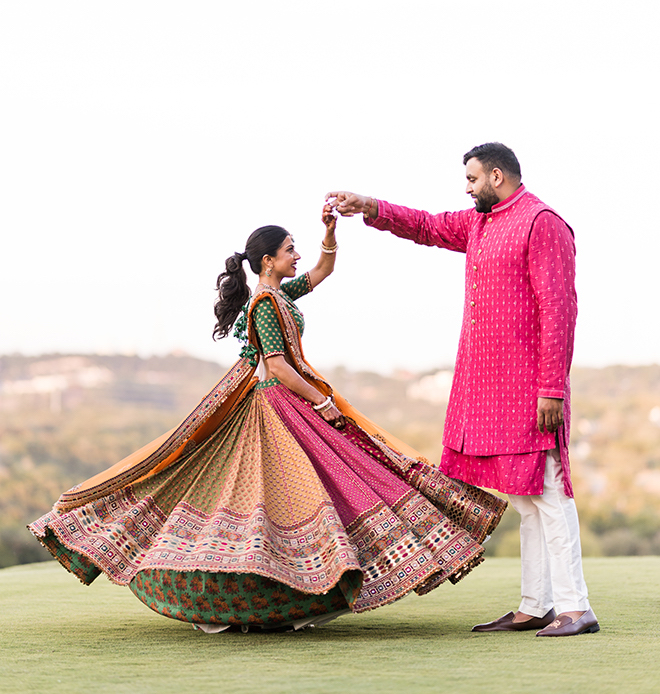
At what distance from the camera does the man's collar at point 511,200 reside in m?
3.68

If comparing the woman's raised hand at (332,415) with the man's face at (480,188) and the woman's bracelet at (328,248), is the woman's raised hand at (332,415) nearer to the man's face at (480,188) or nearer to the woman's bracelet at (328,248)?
the woman's bracelet at (328,248)

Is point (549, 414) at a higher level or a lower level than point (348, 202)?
lower

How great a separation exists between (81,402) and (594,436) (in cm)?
1190

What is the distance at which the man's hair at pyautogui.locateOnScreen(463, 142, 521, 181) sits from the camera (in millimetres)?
3676

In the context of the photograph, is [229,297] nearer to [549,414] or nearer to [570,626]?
[549,414]

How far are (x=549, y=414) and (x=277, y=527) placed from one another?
1.15 meters

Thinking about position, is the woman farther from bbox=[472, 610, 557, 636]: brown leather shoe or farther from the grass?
bbox=[472, 610, 557, 636]: brown leather shoe

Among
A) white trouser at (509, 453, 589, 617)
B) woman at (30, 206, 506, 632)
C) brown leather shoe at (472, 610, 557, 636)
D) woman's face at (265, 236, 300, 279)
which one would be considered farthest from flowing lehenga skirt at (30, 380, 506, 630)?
woman's face at (265, 236, 300, 279)

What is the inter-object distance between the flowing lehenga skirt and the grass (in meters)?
0.18

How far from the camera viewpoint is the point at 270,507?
3.45m

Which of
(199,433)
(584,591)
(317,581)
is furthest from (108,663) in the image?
(584,591)

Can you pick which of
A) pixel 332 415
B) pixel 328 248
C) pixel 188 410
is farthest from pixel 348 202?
pixel 188 410

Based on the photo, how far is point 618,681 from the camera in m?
2.47

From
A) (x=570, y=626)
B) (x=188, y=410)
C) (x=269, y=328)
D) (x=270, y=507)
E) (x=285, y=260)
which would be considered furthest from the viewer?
(x=188, y=410)
